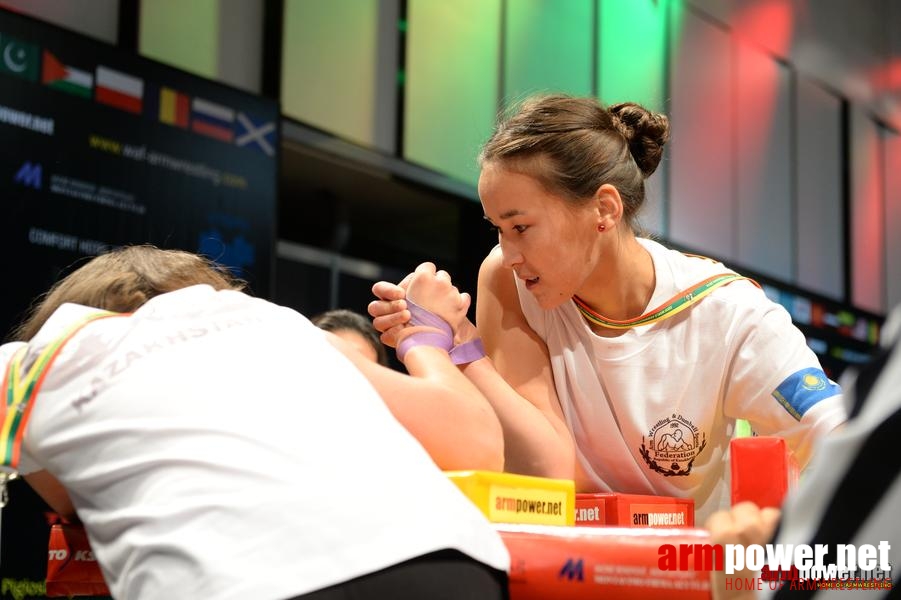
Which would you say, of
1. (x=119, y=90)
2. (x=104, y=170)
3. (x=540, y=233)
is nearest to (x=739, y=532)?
(x=540, y=233)

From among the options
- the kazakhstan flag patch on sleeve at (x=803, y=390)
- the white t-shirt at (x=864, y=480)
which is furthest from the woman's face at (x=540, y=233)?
the white t-shirt at (x=864, y=480)

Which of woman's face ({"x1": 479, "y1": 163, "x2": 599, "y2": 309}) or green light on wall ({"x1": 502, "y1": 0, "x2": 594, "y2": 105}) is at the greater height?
green light on wall ({"x1": 502, "y1": 0, "x2": 594, "y2": 105})

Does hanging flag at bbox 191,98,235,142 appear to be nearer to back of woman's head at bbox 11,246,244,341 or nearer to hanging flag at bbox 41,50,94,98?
hanging flag at bbox 41,50,94,98

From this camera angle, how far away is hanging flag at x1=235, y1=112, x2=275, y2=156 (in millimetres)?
4559

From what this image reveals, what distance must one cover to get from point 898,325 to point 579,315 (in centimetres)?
146

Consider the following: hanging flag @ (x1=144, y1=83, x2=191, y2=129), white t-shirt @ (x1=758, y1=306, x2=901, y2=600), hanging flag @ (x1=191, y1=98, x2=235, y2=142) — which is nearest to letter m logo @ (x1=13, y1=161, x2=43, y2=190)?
hanging flag @ (x1=144, y1=83, x2=191, y2=129)

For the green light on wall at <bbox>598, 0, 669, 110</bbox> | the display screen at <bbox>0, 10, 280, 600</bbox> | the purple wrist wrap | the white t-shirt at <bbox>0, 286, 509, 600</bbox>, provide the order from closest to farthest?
the white t-shirt at <bbox>0, 286, 509, 600</bbox> → the purple wrist wrap → the display screen at <bbox>0, 10, 280, 600</bbox> → the green light on wall at <bbox>598, 0, 669, 110</bbox>

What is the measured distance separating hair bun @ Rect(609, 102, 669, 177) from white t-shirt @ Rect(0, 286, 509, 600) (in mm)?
1167

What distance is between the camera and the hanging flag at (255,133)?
179 inches

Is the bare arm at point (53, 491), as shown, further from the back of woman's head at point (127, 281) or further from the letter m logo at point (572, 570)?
the letter m logo at point (572, 570)

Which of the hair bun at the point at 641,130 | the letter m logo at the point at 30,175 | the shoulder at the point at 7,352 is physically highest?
the letter m logo at the point at 30,175

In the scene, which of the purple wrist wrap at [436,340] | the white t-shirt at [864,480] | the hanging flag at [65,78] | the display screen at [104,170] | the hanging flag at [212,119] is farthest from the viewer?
the hanging flag at [212,119]

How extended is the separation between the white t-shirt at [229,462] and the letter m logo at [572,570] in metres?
0.08

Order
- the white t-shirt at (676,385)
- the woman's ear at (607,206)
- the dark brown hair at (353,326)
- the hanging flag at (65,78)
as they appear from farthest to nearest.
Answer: the hanging flag at (65,78) → the dark brown hair at (353,326) → the woman's ear at (607,206) → the white t-shirt at (676,385)
